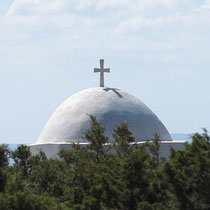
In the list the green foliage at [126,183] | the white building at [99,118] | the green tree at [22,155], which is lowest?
the green foliage at [126,183]

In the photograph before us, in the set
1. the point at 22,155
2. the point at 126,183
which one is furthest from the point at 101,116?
the point at 126,183

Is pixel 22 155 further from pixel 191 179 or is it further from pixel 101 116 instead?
pixel 191 179

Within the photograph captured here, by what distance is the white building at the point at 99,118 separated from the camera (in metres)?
35.8

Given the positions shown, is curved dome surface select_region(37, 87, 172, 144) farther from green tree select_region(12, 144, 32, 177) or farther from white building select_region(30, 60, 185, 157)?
green tree select_region(12, 144, 32, 177)

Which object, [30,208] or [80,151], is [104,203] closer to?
[30,208]

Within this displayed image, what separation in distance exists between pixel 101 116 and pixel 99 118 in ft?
0.55

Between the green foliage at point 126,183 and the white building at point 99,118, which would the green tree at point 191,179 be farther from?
the white building at point 99,118

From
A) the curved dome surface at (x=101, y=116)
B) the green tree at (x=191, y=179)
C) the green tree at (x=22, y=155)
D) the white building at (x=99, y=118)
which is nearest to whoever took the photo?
the green tree at (x=191, y=179)

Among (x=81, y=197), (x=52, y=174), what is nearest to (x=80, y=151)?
(x=52, y=174)

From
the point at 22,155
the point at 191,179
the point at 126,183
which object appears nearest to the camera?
the point at 191,179

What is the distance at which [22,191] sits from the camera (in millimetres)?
19062

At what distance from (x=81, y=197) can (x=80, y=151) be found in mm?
4967

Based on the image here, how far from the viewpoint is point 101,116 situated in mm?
36062

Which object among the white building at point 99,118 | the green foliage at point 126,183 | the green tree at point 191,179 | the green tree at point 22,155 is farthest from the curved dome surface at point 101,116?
the green tree at point 191,179
